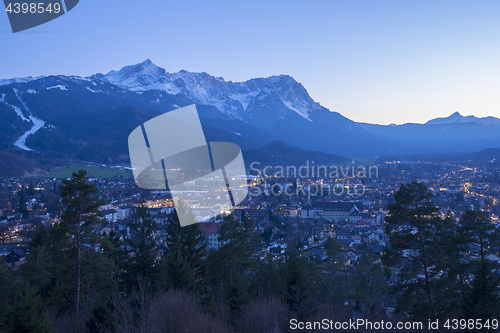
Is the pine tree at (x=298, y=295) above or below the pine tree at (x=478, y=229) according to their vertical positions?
below

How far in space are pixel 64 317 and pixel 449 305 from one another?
793 cm

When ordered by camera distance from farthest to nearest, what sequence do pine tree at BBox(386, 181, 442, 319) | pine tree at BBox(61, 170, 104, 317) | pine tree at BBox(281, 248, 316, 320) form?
pine tree at BBox(61, 170, 104, 317) < pine tree at BBox(386, 181, 442, 319) < pine tree at BBox(281, 248, 316, 320)

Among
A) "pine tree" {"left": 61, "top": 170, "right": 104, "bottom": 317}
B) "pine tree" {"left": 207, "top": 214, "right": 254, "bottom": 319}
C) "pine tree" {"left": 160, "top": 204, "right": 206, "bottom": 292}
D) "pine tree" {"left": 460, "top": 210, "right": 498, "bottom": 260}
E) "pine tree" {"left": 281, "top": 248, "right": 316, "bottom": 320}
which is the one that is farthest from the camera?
"pine tree" {"left": 207, "top": 214, "right": 254, "bottom": 319}

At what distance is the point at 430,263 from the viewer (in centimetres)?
711

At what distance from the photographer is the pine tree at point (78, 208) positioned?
25.0 feet

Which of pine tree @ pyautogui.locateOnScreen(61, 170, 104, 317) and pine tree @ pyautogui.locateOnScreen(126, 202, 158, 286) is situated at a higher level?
pine tree @ pyautogui.locateOnScreen(61, 170, 104, 317)

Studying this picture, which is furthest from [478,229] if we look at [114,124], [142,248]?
[114,124]

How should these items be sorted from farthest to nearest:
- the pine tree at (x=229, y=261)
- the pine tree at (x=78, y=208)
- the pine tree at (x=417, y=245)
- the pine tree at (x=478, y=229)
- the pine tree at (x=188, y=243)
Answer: the pine tree at (x=229, y=261)
the pine tree at (x=188, y=243)
the pine tree at (x=478, y=229)
the pine tree at (x=78, y=208)
the pine tree at (x=417, y=245)

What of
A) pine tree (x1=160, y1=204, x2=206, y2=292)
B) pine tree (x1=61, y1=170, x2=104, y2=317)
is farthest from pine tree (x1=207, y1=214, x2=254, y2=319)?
pine tree (x1=61, y1=170, x2=104, y2=317)

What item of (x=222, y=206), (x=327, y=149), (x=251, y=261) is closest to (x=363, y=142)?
(x=327, y=149)

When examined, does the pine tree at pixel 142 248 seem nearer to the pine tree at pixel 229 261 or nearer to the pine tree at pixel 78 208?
the pine tree at pixel 229 261

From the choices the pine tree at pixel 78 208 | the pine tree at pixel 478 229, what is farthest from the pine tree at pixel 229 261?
the pine tree at pixel 478 229

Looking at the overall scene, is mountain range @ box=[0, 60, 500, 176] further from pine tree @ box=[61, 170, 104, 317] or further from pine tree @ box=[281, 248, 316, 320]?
pine tree @ box=[281, 248, 316, 320]

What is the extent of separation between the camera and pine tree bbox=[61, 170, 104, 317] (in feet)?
25.0
